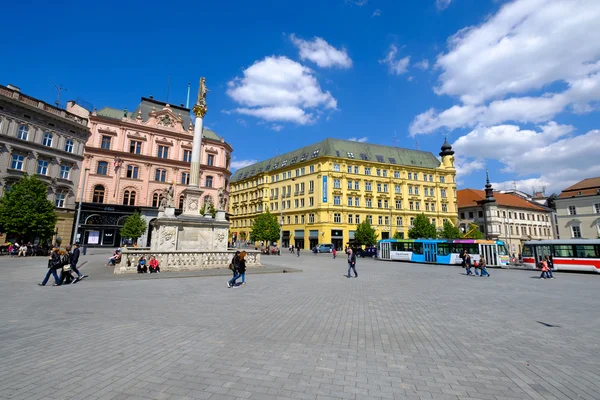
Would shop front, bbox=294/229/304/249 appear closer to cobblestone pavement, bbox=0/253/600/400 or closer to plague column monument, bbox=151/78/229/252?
plague column monument, bbox=151/78/229/252

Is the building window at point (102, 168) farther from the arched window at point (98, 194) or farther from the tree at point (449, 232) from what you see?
the tree at point (449, 232)

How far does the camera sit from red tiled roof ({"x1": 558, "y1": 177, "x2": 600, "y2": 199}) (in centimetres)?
5387

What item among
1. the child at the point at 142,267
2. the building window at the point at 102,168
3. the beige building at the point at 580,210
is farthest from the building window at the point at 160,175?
the beige building at the point at 580,210

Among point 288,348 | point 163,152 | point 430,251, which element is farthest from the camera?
point 163,152

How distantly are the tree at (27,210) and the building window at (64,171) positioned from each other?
9145 millimetres

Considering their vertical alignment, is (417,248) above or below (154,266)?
above

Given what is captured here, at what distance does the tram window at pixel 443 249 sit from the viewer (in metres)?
32.3

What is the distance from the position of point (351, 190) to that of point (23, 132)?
48460 mm

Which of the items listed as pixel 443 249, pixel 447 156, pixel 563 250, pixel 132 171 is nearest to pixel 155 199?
pixel 132 171

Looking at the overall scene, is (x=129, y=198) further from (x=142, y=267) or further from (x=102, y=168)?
(x=142, y=267)

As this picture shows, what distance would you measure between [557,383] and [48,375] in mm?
7203

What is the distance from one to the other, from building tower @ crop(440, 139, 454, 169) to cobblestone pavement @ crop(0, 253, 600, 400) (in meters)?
61.6

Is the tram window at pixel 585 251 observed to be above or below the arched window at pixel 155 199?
below

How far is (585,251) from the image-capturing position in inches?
977
